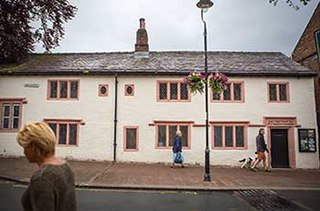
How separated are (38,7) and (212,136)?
473 inches

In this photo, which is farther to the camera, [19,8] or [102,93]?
[102,93]

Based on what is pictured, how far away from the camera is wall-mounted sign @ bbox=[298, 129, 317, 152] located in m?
19.2

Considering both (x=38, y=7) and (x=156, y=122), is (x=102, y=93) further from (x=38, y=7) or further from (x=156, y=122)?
(x=38, y=7)

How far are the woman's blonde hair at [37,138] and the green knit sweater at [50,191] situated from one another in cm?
15

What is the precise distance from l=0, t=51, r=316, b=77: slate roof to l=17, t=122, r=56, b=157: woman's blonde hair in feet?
57.4

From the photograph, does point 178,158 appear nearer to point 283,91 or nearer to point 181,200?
point 283,91

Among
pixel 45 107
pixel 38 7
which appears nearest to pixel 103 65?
pixel 45 107

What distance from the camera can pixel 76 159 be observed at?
1992cm

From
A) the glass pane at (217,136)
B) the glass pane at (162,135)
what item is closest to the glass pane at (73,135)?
the glass pane at (162,135)

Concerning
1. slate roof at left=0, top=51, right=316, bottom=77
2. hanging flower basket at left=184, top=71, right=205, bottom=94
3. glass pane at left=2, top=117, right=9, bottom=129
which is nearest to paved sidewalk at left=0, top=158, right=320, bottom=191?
hanging flower basket at left=184, top=71, right=205, bottom=94

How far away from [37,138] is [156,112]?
17.3m

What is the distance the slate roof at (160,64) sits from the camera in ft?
66.1

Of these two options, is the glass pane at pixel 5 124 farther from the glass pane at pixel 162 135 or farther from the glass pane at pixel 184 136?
the glass pane at pixel 184 136

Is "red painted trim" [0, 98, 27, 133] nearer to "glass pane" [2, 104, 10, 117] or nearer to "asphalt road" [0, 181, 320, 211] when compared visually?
"glass pane" [2, 104, 10, 117]
